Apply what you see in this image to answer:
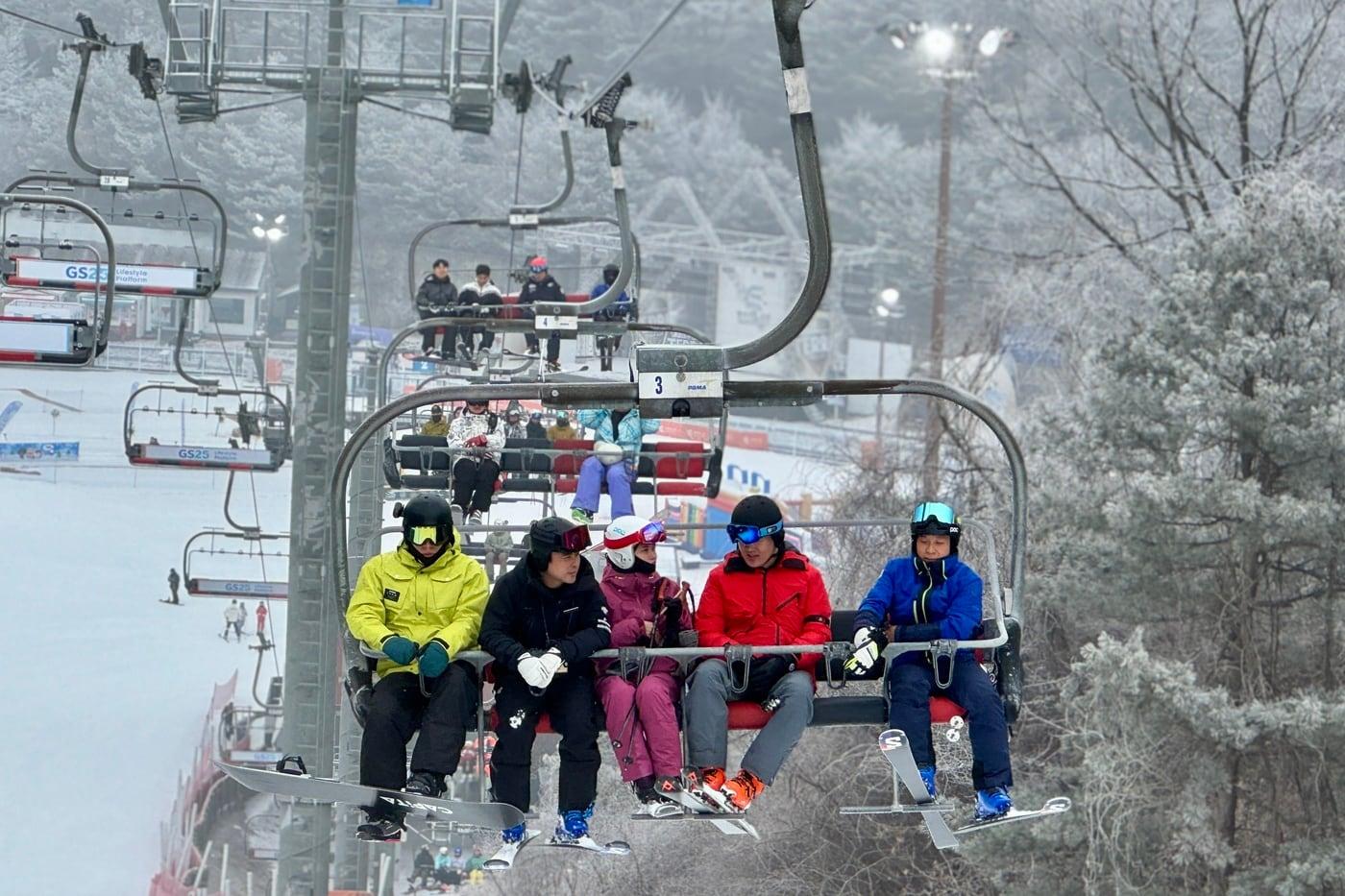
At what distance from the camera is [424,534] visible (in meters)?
5.42

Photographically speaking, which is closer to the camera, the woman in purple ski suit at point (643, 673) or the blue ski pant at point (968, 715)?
the woman in purple ski suit at point (643, 673)

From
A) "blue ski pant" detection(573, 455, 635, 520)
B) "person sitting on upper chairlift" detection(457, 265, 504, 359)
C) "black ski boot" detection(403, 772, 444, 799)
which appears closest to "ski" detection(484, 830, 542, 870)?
"black ski boot" detection(403, 772, 444, 799)

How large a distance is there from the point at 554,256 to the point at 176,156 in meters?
15.3

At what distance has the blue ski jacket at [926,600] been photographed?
5723mm

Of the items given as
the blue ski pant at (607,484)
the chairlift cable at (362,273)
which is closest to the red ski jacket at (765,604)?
the blue ski pant at (607,484)

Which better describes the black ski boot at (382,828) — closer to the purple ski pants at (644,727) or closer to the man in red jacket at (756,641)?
the purple ski pants at (644,727)

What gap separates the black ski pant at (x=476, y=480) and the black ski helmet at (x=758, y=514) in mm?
3824

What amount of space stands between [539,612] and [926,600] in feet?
3.93

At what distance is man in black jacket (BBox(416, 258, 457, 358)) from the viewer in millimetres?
12273

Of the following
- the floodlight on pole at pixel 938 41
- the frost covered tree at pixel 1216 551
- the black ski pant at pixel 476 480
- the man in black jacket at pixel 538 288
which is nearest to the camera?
the black ski pant at pixel 476 480

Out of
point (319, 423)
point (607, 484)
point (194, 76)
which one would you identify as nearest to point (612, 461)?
point (607, 484)

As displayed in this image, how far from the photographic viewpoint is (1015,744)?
1767 cm

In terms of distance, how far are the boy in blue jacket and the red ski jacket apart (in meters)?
0.16

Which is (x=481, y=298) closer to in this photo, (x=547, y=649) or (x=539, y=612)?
(x=539, y=612)
